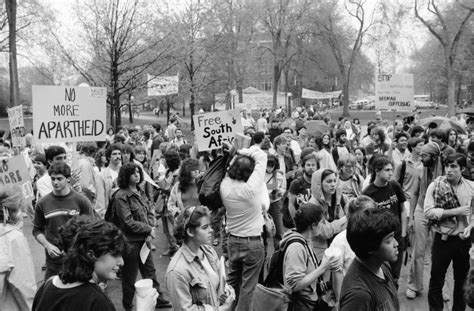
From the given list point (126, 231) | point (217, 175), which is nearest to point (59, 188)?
point (126, 231)

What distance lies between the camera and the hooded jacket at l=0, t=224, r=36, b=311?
4.09m

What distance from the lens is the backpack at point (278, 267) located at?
3846 millimetres

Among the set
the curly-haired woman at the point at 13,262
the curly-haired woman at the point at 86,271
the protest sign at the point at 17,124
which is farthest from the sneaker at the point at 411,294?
the protest sign at the point at 17,124

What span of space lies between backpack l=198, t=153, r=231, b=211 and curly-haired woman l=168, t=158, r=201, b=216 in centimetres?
150

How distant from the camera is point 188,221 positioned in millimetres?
3635

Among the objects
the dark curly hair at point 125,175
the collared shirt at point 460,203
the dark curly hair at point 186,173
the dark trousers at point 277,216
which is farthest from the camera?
the dark trousers at point 277,216

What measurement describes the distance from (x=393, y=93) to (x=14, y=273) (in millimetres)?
10582

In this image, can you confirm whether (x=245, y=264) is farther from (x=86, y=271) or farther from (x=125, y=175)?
(x=86, y=271)

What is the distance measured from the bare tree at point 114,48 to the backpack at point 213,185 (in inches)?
561

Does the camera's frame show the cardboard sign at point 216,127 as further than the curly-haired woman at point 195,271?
Yes

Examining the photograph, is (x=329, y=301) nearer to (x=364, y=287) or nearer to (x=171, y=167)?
(x=364, y=287)

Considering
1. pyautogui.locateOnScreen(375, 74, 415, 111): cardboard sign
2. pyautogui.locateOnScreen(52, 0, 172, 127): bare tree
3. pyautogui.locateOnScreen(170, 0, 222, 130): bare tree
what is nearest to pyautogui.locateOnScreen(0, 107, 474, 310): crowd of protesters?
pyautogui.locateOnScreen(375, 74, 415, 111): cardboard sign

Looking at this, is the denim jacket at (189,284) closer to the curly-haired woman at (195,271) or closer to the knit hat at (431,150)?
the curly-haired woman at (195,271)

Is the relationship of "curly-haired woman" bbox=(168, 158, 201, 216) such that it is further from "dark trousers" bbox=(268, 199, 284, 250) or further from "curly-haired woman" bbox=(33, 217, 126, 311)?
"curly-haired woman" bbox=(33, 217, 126, 311)
